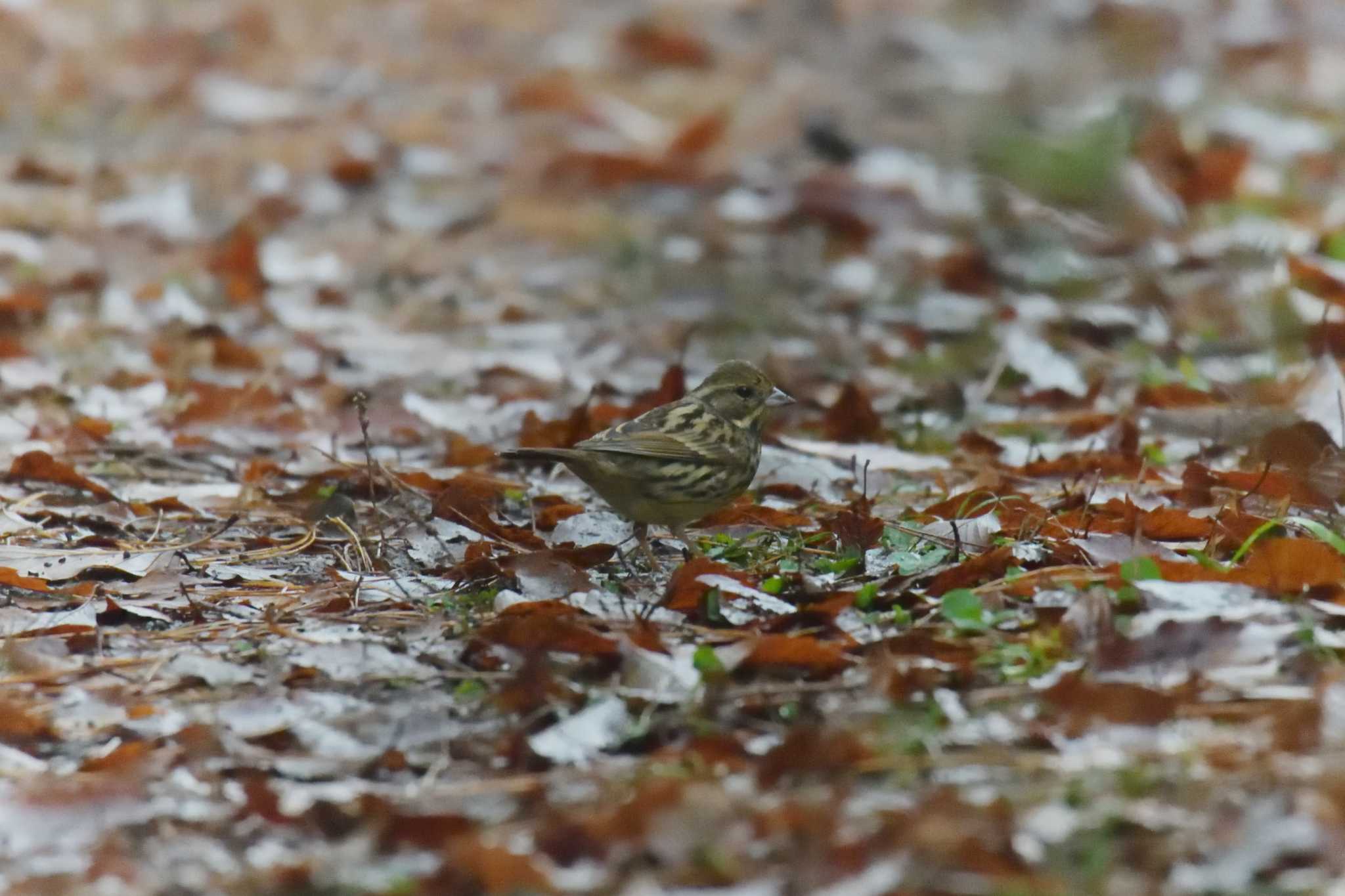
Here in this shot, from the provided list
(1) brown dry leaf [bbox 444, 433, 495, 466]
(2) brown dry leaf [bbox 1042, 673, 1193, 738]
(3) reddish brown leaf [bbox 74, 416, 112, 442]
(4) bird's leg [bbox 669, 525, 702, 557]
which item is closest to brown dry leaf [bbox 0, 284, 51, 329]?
(3) reddish brown leaf [bbox 74, 416, 112, 442]

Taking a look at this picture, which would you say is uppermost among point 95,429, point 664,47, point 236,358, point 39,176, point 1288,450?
point 664,47

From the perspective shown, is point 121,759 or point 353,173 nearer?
point 121,759

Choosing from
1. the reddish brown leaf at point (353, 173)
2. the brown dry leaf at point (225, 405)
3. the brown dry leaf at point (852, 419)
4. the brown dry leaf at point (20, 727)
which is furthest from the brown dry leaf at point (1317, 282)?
the reddish brown leaf at point (353, 173)

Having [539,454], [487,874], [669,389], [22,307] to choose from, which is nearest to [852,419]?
[669,389]

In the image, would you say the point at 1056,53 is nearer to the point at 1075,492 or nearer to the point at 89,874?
the point at 1075,492

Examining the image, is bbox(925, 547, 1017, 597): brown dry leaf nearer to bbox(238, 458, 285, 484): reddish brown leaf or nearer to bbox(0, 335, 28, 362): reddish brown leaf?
bbox(238, 458, 285, 484): reddish brown leaf

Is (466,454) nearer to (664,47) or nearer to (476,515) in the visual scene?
(476,515)
